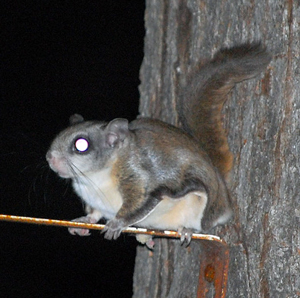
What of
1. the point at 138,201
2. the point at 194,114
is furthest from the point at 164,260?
the point at 194,114

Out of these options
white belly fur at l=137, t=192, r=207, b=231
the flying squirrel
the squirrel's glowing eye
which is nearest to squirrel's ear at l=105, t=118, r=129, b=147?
the flying squirrel

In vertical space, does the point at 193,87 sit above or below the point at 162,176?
above

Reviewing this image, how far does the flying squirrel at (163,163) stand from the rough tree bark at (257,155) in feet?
0.24

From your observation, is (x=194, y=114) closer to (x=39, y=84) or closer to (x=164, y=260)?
(x=164, y=260)

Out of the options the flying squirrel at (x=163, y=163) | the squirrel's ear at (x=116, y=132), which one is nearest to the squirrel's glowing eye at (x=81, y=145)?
the flying squirrel at (x=163, y=163)

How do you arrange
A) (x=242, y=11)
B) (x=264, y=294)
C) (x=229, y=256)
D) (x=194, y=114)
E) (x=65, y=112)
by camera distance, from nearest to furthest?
(x=264, y=294), (x=229, y=256), (x=242, y=11), (x=194, y=114), (x=65, y=112)

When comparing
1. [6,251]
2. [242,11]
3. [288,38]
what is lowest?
[6,251]

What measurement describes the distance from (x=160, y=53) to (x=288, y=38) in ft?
3.07

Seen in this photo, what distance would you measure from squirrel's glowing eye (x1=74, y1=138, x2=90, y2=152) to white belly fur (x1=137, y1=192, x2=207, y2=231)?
40cm

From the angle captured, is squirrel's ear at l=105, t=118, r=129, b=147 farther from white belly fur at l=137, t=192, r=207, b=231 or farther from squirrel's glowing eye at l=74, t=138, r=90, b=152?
white belly fur at l=137, t=192, r=207, b=231

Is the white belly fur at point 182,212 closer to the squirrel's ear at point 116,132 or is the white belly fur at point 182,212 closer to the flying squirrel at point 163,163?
the flying squirrel at point 163,163

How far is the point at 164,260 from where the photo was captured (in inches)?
105

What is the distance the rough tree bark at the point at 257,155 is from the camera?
1.99 metres

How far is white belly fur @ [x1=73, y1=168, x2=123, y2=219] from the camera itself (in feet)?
7.88
